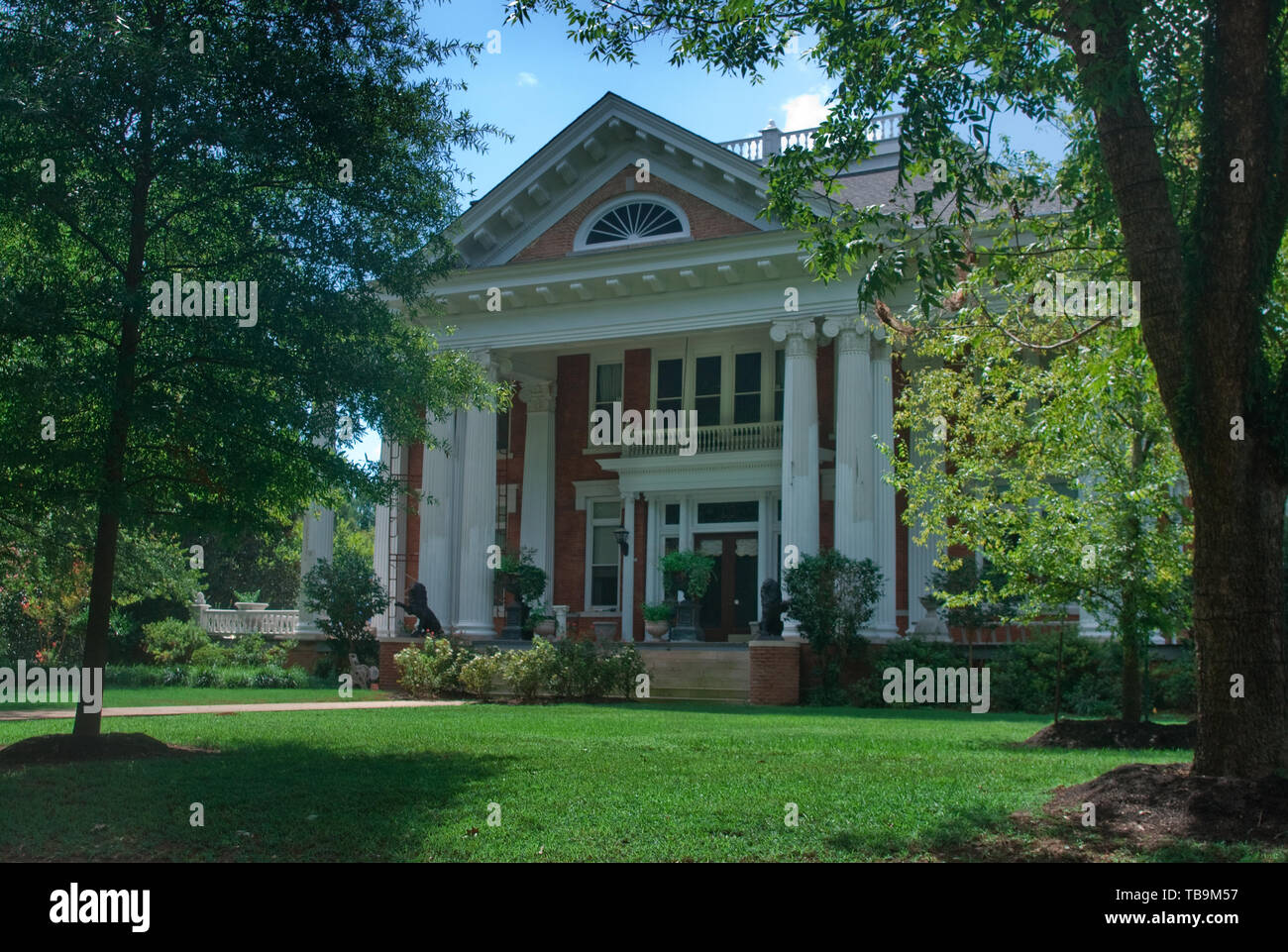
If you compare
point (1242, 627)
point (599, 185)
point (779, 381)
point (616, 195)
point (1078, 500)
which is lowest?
point (1242, 627)

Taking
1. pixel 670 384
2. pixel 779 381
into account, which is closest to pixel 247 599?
pixel 670 384

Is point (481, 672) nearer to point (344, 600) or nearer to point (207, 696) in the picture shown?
point (207, 696)

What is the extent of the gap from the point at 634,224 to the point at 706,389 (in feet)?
15.0

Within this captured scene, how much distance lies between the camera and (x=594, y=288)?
25781mm

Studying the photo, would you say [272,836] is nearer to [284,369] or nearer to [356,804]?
[356,804]

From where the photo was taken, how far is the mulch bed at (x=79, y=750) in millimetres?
10820

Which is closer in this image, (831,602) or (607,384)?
(831,602)

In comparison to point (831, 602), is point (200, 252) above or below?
above

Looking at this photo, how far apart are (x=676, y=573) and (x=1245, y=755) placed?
1834 cm

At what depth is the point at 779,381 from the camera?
2794cm

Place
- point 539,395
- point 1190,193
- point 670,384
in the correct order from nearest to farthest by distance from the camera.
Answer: point 1190,193
point 670,384
point 539,395

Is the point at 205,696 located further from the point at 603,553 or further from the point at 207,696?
the point at 603,553

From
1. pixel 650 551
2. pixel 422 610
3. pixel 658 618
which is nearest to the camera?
→ pixel 422 610
